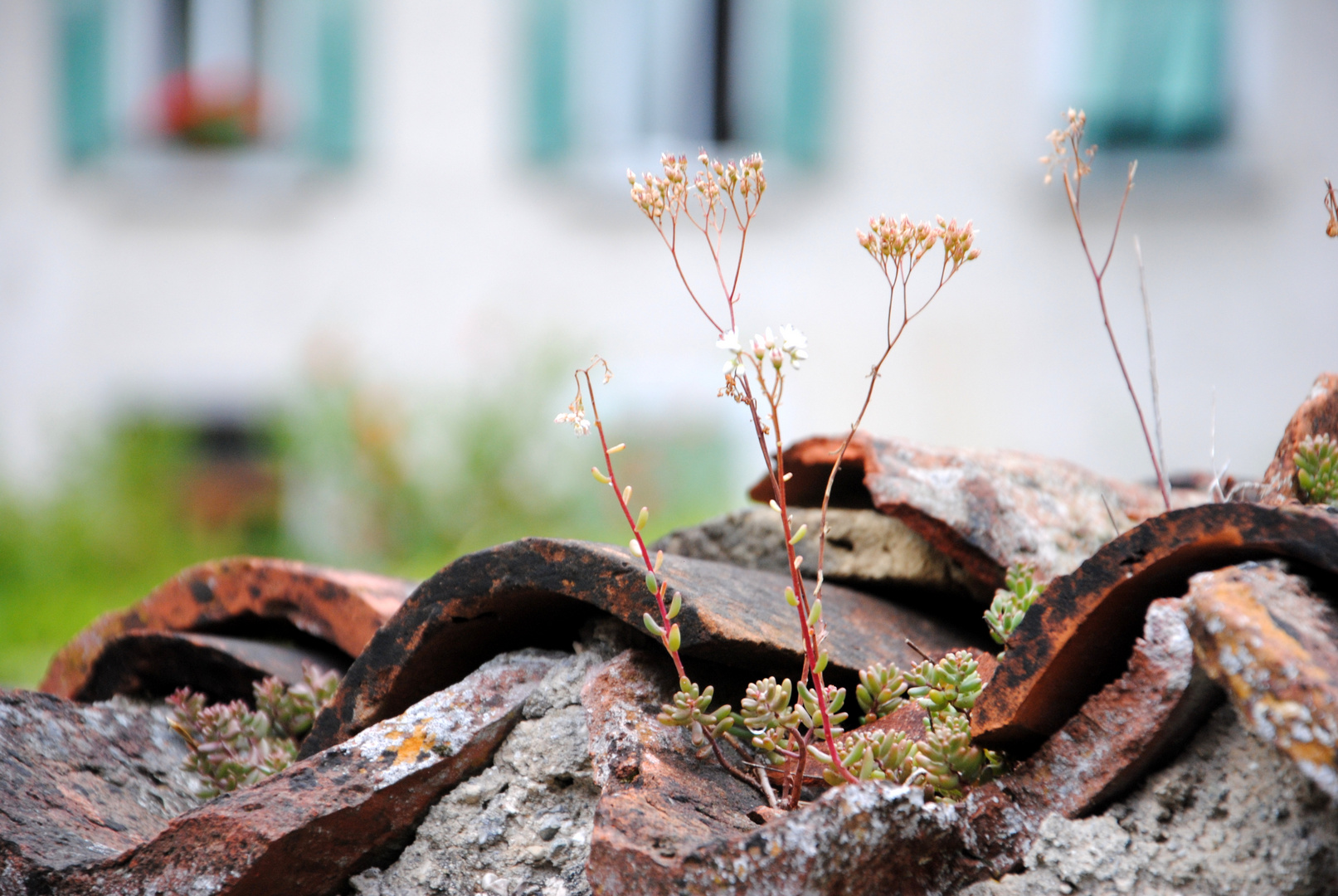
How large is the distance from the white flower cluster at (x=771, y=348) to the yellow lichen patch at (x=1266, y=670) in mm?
435

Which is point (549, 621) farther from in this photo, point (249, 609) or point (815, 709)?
point (249, 609)

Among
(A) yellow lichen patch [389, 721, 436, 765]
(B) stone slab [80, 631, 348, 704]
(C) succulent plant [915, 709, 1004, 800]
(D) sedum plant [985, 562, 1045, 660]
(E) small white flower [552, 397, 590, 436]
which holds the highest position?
(E) small white flower [552, 397, 590, 436]

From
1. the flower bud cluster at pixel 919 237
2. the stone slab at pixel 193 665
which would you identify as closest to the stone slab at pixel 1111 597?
the flower bud cluster at pixel 919 237

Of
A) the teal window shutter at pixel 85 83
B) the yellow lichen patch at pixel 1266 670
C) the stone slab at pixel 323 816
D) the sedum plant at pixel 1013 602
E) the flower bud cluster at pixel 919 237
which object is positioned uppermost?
the teal window shutter at pixel 85 83

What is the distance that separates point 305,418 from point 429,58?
2714mm

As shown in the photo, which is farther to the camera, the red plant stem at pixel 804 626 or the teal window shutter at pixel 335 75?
the teal window shutter at pixel 335 75

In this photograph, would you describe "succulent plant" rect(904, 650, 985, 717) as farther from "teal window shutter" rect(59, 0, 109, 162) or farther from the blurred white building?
"teal window shutter" rect(59, 0, 109, 162)

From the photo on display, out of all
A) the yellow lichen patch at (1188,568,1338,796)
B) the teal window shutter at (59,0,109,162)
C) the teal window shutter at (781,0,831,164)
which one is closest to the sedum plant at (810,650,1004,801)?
the yellow lichen patch at (1188,568,1338,796)

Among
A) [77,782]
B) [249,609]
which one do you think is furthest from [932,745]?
[249,609]

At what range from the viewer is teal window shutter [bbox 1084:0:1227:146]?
663 cm

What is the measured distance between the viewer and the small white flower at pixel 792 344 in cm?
108

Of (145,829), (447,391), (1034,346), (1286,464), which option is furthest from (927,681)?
(1034,346)

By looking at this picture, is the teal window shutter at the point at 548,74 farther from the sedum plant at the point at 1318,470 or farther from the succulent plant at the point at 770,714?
the succulent plant at the point at 770,714

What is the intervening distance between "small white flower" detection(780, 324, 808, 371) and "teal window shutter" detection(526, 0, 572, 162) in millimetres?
6168
